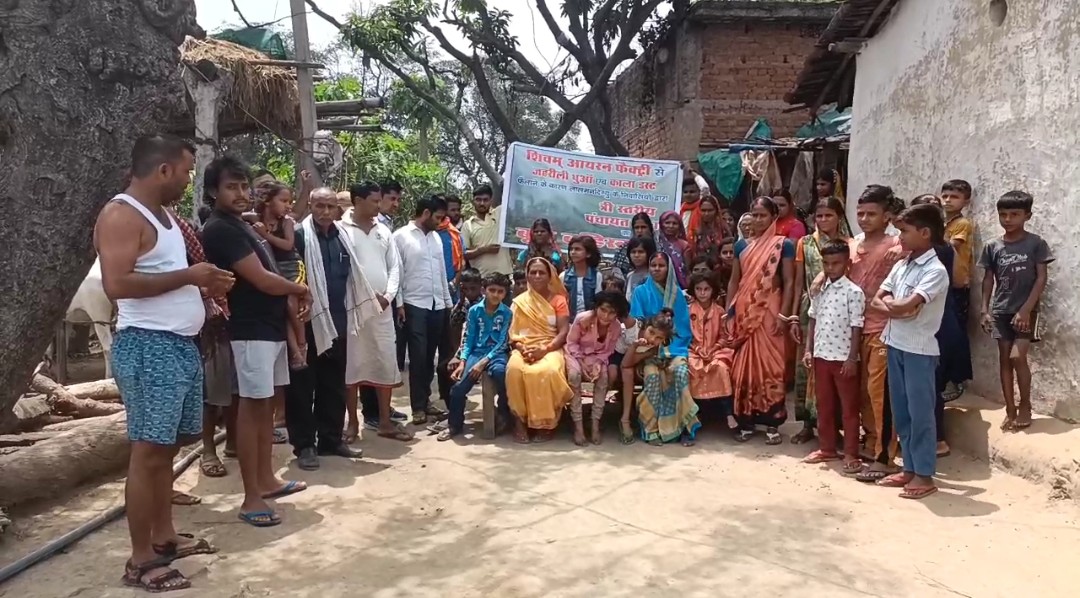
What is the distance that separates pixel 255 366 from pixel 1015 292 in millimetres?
4207

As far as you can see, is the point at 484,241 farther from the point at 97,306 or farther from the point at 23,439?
the point at 23,439

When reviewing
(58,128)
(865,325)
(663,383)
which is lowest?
(663,383)

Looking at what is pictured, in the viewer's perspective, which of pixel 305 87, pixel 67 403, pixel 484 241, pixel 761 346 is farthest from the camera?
pixel 484 241

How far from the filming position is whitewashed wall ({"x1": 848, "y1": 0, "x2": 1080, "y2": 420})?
14.3 feet

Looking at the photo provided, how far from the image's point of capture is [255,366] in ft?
12.1

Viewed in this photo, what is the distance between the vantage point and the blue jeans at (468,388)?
5426mm

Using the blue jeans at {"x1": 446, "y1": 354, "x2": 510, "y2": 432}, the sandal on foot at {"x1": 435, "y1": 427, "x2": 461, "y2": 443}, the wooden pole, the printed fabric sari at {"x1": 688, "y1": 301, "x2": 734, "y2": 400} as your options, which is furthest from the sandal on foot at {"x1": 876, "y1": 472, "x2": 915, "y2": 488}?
the wooden pole

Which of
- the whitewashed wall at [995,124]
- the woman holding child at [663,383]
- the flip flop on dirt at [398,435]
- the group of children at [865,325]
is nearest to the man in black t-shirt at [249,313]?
the flip flop on dirt at [398,435]

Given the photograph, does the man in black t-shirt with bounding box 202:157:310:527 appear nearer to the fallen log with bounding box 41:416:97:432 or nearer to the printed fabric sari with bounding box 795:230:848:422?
the fallen log with bounding box 41:416:97:432

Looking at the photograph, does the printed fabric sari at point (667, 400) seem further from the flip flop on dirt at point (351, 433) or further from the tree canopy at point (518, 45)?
the tree canopy at point (518, 45)

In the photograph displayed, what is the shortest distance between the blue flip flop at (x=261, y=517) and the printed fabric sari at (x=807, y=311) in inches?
136

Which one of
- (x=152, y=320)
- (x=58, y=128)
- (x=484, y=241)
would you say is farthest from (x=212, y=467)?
(x=484, y=241)

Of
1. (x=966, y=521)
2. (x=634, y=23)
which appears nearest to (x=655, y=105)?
(x=634, y=23)

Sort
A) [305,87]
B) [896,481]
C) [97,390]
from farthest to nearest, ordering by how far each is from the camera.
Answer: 1. [305,87]
2. [97,390]
3. [896,481]
